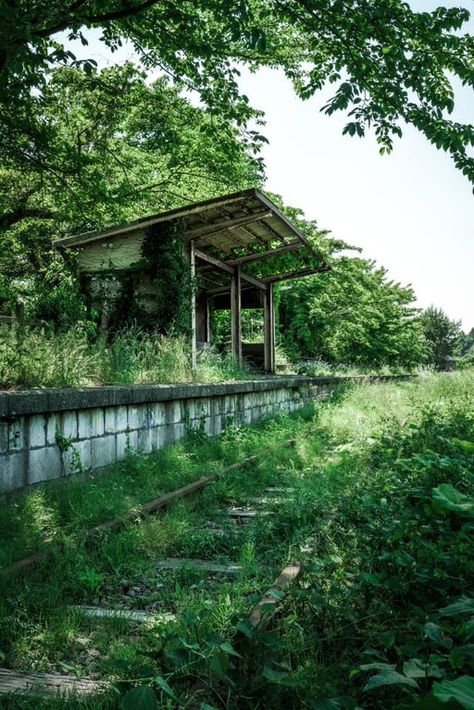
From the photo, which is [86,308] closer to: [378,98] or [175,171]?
[175,171]

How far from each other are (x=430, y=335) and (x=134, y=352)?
234 feet

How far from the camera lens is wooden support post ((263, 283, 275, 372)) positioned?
2031cm

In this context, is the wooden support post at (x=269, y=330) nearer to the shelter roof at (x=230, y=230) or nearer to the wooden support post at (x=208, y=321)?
the wooden support post at (x=208, y=321)

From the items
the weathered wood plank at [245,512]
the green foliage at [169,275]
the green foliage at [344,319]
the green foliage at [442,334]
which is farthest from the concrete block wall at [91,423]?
the green foliage at [442,334]

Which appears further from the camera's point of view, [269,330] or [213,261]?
[269,330]

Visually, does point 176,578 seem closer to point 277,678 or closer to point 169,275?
point 277,678

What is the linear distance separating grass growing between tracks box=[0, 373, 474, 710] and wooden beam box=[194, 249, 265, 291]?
9.30 metres

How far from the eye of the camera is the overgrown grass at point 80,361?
6699 mm

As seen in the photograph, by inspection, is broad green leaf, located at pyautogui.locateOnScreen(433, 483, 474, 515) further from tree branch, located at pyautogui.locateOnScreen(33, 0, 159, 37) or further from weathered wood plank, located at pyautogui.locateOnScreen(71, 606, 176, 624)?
tree branch, located at pyautogui.locateOnScreen(33, 0, 159, 37)

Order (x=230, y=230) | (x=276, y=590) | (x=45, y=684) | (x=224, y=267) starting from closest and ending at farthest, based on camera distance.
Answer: (x=45, y=684)
(x=276, y=590)
(x=230, y=230)
(x=224, y=267)

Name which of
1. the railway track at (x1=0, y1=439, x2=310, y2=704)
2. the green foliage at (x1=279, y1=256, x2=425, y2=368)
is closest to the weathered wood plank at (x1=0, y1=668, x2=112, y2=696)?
the railway track at (x1=0, y1=439, x2=310, y2=704)

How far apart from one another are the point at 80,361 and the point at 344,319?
2767cm

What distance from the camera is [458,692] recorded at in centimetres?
140

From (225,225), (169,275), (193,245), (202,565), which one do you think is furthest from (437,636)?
(193,245)
